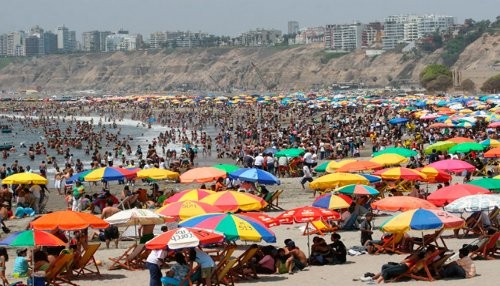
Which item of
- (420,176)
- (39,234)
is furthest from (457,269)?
(420,176)

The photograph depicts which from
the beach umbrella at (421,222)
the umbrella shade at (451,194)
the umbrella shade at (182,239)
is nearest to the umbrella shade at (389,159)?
the umbrella shade at (451,194)

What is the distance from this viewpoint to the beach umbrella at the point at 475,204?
542 inches

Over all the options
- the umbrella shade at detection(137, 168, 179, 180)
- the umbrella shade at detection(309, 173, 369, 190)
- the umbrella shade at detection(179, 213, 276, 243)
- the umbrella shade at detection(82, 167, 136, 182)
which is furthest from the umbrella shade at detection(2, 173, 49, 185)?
the umbrella shade at detection(179, 213, 276, 243)

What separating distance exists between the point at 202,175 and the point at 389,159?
5.41 m

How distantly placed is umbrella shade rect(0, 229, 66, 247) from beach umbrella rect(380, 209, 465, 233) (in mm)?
4760

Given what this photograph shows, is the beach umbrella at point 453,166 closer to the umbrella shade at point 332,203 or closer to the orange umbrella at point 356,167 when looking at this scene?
the orange umbrella at point 356,167

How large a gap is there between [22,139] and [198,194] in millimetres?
Answer: 48066

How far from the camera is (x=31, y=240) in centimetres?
1161

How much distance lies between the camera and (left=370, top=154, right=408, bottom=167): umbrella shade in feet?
73.4

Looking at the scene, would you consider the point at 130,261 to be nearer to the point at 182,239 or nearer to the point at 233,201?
the point at 182,239

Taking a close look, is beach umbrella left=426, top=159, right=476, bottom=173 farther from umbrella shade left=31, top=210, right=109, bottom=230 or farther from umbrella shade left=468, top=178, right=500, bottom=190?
umbrella shade left=31, top=210, right=109, bottom=230

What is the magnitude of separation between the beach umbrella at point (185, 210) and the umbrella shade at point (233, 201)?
35.8 inches

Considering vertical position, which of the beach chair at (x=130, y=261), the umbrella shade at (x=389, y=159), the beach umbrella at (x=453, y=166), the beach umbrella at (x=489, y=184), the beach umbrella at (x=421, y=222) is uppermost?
the umbrella shade at (x=389, y=159)

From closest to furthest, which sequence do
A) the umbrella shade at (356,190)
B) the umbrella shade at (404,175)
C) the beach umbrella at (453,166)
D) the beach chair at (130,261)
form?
the beach chair at (130,261) → the umbrella shade at (356,190) → the umbrella shade at (404,175) → the beach umbrella at (453,166)
